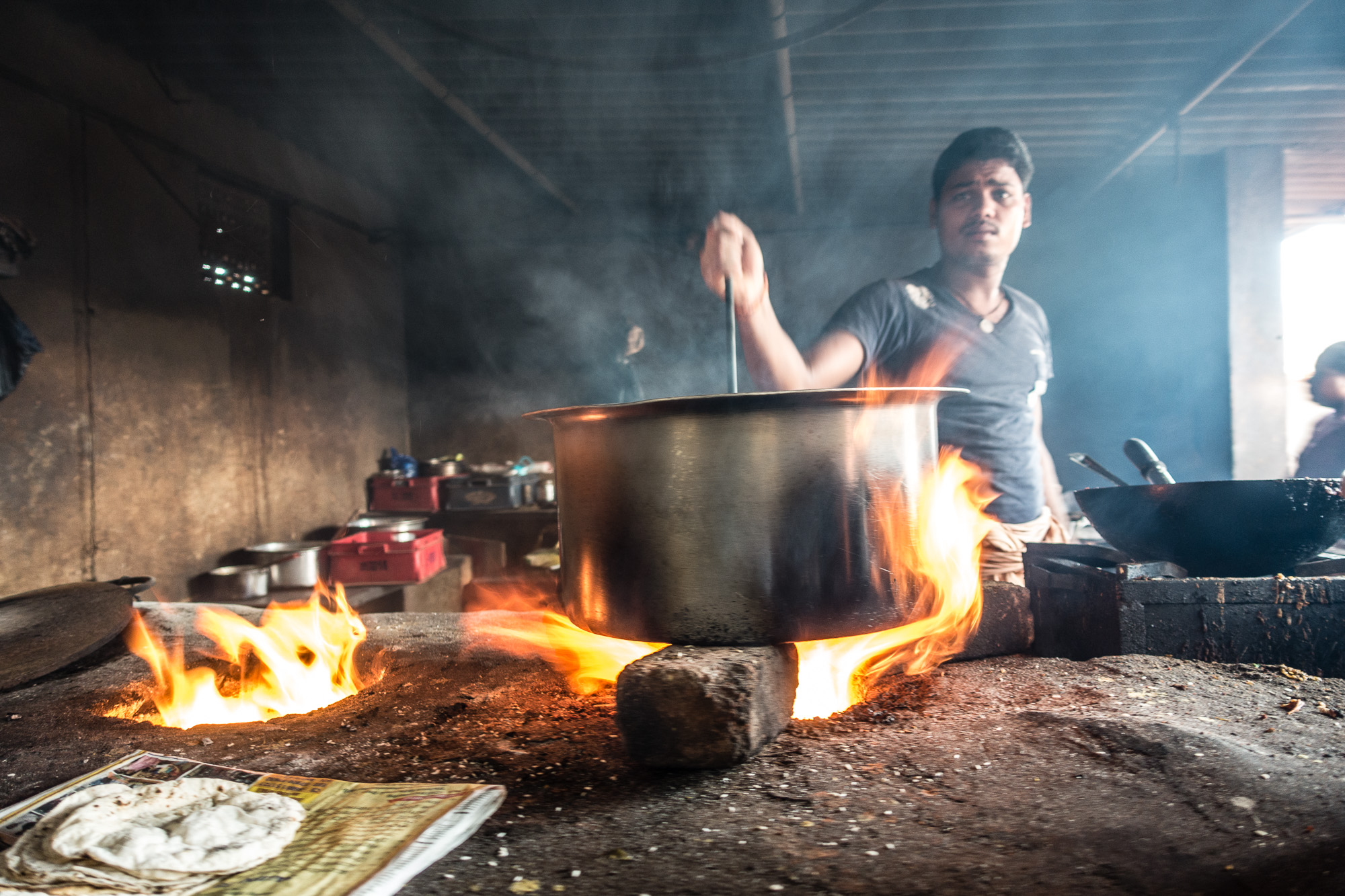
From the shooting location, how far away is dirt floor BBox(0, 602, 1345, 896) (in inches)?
44.4

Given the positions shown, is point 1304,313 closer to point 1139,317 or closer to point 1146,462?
point 1139,317

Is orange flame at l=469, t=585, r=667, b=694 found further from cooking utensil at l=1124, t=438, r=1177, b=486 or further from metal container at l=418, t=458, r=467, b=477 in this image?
metal container at l=418, t=458, r=467, b=477

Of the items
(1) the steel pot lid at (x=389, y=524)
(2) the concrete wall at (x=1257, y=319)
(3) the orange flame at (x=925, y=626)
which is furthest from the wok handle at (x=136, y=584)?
(2) the concrete wall at (x=1257, y=319)

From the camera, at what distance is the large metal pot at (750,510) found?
1.53 m

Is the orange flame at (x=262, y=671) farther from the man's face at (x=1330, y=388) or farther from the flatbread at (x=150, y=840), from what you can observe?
the man's face at (x=1330, y=388)

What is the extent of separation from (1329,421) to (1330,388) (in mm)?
255

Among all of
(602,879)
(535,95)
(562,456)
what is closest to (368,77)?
(535,95)

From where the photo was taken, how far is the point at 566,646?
7.49ft

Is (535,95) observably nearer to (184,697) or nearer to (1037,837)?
(184,697)

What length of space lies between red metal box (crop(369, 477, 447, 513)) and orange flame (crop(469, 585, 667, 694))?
5053 millimetres

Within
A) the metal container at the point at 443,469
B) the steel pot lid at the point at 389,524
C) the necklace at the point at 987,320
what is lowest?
the steel pot lid at the point at 389,524

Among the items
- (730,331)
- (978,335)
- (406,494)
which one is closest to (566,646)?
(730,331)

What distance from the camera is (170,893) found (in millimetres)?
1095

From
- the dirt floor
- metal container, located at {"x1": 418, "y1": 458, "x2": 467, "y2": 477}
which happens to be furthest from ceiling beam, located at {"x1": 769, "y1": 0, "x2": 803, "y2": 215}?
metal container, located at {"x1": 418, "y1": 458, "x2": 467, "y2": 477}
